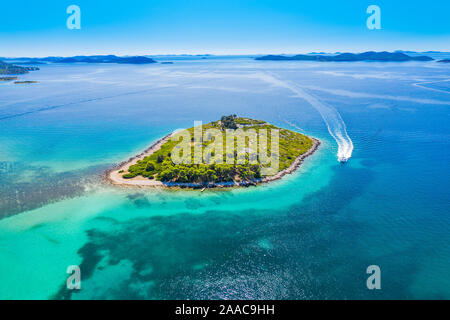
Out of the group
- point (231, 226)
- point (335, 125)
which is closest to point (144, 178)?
point (231, 226)

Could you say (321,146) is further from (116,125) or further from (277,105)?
(116,125)

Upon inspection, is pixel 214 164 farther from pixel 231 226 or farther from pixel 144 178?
pixel 231 226

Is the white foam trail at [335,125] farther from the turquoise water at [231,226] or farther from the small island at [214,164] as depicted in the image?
the small island at [214,164]

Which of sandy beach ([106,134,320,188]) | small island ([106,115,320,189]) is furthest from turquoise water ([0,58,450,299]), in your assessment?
small island ([106,115,320,189])

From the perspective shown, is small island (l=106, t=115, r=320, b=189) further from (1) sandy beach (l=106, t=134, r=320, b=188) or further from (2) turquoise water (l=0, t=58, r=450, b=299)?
(2) turquoise water (l=0, t=58, r=450, b=299)

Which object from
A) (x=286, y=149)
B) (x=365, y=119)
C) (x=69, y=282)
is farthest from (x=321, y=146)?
(x=69, y=282)

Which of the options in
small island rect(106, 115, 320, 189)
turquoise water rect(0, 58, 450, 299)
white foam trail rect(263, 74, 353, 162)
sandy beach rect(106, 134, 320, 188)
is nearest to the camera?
turquoise water rect(0, 58, 450, 299)

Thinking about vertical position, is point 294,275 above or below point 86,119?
below

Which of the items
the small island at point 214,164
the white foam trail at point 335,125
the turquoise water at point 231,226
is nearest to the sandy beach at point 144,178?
the small island at point 214,164
